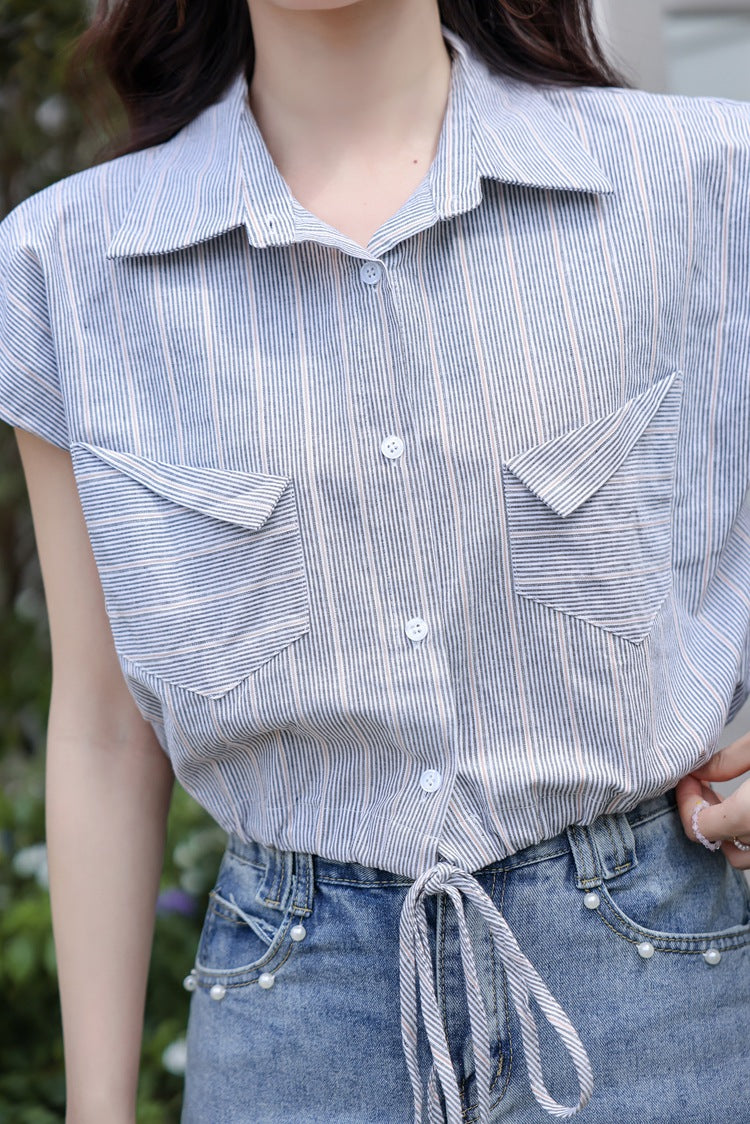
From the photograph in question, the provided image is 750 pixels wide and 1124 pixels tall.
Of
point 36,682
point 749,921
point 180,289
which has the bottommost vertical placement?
point 36,682

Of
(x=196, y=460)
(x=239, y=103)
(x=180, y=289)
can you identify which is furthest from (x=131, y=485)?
(x=239, y=103)

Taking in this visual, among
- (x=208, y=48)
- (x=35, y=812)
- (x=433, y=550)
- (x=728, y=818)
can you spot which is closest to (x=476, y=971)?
(x=728, y=818)

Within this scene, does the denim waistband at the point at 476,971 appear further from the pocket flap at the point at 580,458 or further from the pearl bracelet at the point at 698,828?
the pocket flap at the point at 580,458

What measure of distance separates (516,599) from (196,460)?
1.00ft

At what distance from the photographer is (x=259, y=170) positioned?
3.60 ft

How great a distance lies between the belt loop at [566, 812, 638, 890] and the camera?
3.38 feet

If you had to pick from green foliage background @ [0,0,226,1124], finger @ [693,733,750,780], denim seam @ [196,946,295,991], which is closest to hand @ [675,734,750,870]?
finger @ [693,733,750,780]

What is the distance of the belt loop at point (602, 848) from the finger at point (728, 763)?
0.34 feet

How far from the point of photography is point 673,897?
1.05 metres

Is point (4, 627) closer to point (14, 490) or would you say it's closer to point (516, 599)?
point (14, 490)

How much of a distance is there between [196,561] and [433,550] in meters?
0.21

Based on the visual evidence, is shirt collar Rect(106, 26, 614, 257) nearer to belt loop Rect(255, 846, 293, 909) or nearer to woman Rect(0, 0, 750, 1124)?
woman Rect(0, 0, 750, 1124)

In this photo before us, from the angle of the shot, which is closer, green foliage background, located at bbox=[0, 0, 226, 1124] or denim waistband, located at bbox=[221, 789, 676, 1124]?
denim waistband, located at bbox=[221, 789, 676, 1124]

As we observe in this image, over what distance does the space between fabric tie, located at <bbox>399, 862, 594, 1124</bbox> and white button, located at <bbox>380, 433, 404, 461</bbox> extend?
348 mm
